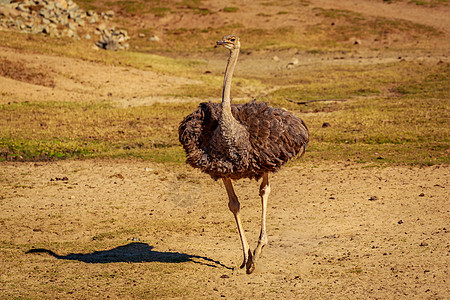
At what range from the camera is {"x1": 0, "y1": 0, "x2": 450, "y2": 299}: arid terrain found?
21.7 feet

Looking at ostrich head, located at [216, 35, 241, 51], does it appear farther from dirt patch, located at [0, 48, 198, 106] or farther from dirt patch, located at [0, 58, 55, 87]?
dirt patch, located at [0, 58, 55, 87]

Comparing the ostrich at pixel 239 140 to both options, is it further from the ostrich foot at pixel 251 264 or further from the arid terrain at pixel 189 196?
the arid terrain at pixel 189 196

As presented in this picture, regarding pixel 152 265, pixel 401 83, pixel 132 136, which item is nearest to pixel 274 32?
pixel 401 83

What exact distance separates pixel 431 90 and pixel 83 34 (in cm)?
1997

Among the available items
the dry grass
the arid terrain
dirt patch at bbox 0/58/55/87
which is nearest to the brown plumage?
the arid terrain

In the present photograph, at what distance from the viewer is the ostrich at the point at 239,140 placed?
6594mm

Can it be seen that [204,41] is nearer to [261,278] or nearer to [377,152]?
[377,152]

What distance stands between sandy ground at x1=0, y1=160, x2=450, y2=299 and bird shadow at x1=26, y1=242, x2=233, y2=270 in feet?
0.04

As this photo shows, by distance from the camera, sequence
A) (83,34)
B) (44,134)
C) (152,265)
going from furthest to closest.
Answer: (83,34) → (44,134) → (152,265)

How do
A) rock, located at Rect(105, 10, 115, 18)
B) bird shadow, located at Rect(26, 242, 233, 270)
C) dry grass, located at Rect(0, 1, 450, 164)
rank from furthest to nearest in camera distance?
rock, located at Rect(105, 10, 115, 18) < dry grass, located at Rect(0, 1, 450, 164) < bird shadow, located at Rect(26, 242, 233, 270)

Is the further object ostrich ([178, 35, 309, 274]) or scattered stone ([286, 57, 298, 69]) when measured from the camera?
scattered stone ([286, 57, 298, 69])

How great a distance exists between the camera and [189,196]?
33.1 feet

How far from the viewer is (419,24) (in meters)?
32.9

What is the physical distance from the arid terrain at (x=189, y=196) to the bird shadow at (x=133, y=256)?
0.03 meters
